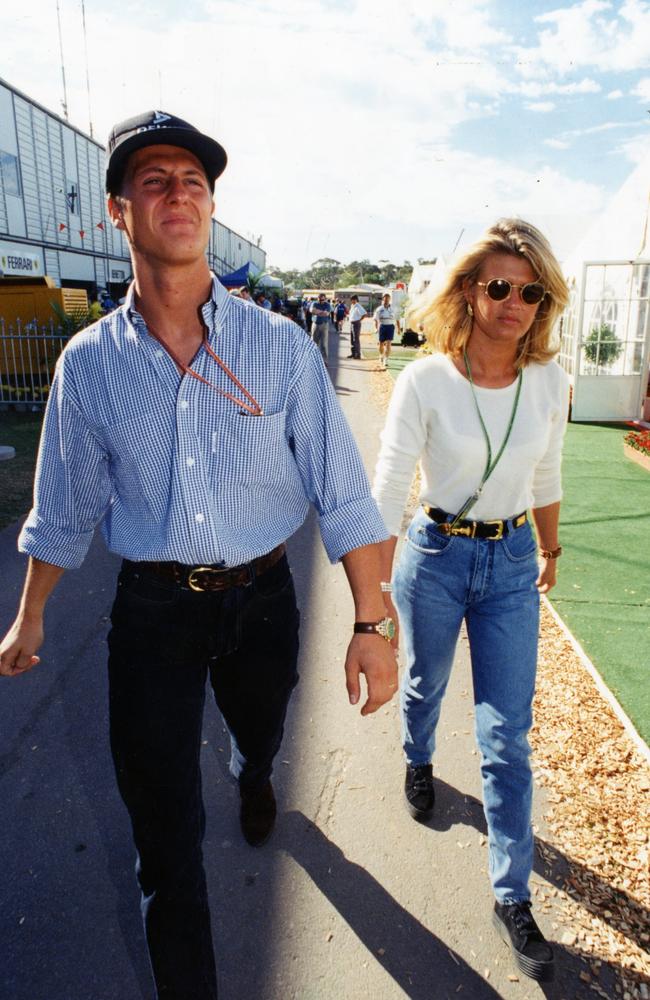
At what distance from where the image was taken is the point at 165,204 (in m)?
1.87

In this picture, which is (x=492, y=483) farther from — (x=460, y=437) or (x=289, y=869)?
(x=289, y=869)

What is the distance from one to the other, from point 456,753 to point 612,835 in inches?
30.4

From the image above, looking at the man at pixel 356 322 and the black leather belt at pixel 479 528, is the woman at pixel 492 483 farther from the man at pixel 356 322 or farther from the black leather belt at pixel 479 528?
the man at pixel 356 322

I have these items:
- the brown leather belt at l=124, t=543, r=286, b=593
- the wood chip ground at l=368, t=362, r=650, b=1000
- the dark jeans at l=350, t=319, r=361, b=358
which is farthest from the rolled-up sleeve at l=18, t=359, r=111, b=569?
the dark jeans at l=350, t=319, r=361, b=358

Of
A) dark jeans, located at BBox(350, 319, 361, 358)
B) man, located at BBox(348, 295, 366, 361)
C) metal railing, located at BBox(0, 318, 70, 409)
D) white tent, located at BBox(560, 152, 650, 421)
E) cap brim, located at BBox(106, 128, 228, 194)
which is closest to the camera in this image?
cap brim, located at BBox(106, 128, 228, 194)

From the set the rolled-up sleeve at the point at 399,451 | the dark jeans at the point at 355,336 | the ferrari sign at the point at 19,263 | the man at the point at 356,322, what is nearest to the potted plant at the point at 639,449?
the rolled-up sleeve at the point at 399,451

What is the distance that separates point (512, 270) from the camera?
7.74ft

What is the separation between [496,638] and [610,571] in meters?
3.74

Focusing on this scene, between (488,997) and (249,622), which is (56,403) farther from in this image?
(488,997)

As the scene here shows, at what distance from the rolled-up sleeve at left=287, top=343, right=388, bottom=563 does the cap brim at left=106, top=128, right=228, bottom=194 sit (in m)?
0.58

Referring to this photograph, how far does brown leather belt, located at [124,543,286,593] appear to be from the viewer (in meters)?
1.98

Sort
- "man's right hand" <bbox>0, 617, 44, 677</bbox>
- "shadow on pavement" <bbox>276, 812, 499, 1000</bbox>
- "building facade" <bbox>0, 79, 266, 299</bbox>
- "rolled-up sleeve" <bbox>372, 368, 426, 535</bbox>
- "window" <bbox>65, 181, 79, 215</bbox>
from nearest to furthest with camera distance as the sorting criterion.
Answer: "man's right hand" <bbox>0, 617, 44, 677</bbox>
"shadow on pavement" <bbox>276, 812, 499, 1000</bbox>
"rolled-up sleeve" <bbox>372, 368, 426, 535</bbox>
"building facade" <bbox>0, 79, 266, 299</bbox>
"window" <bbox>65, 181, 79, 215</bbox>

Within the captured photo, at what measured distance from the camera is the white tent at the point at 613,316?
11.7m

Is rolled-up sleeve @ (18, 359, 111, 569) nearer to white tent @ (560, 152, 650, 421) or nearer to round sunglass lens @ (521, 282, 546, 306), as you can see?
round sunglass lens @ (521, 282, 546, 306)
